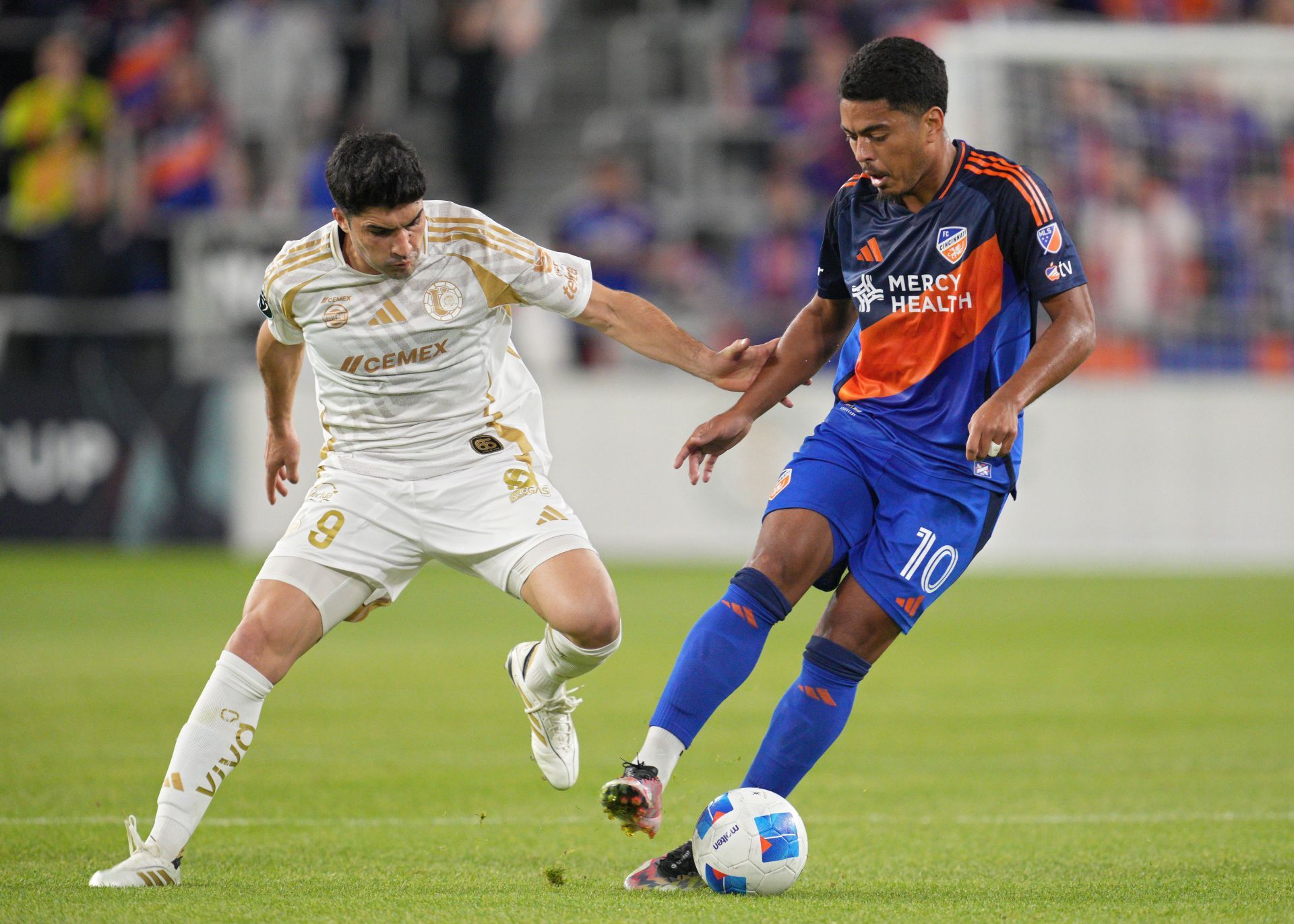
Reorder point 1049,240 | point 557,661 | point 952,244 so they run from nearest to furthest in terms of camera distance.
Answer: point 1049,240
point 952,244
point 557,661

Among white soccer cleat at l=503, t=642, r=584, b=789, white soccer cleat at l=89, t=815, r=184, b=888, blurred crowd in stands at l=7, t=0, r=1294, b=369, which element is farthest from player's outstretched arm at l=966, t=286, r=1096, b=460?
blurred crowd in stands at l=7, t=0, r=1294, b=369

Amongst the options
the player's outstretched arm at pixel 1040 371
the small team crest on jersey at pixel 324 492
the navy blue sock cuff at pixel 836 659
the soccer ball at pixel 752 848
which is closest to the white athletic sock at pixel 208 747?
the small team crest on jersey at pixel 324 492

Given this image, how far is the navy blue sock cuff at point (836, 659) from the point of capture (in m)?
4.93

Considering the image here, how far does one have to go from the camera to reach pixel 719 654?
487cm

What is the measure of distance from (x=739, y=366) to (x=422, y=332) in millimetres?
998

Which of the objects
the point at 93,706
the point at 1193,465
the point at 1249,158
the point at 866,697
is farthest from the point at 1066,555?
the point at 93,706

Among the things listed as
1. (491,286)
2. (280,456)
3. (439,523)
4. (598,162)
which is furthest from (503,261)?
(598,162)

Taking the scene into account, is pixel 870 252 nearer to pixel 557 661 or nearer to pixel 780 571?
pixel 780 571

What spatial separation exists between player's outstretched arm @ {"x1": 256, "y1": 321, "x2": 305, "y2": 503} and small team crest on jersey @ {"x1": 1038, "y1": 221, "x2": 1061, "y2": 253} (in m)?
2.32

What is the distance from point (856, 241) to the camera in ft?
17.1

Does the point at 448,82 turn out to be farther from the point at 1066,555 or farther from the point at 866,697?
the point at 866,697

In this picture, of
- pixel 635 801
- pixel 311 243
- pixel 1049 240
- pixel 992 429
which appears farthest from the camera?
pixel 311 243

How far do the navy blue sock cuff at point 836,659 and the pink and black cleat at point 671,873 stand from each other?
64 cm

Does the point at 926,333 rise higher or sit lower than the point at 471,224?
lower
